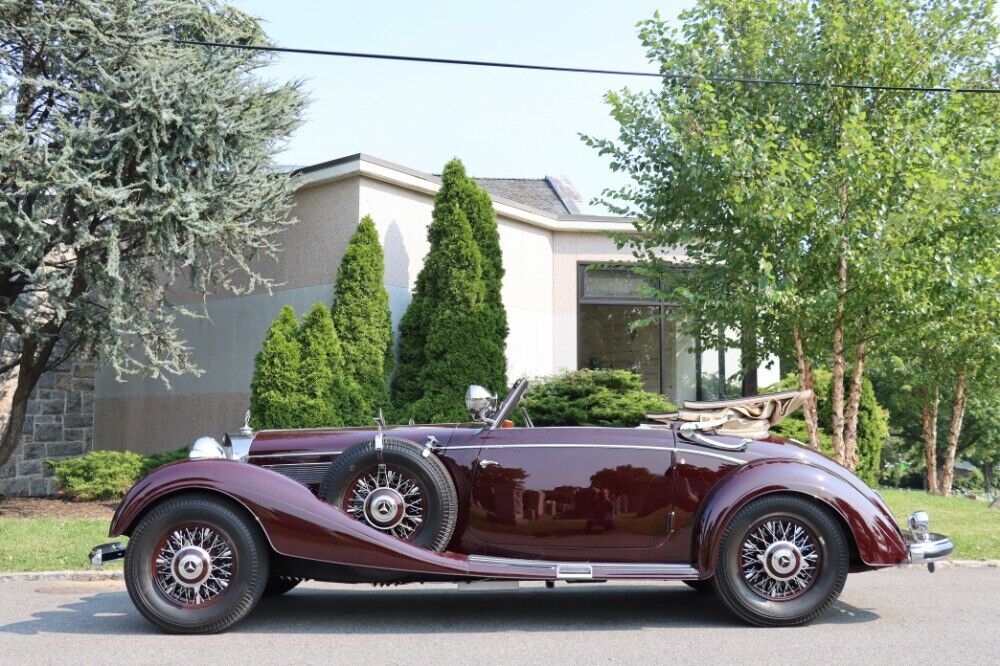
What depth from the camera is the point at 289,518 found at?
556cm

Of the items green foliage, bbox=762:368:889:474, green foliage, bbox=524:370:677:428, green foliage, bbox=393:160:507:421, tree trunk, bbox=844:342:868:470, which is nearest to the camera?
tree trunk, bbox=844:342:868:470

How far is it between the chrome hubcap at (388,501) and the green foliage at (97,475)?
338 inches

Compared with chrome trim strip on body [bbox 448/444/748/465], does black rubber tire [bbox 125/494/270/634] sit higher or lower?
lower

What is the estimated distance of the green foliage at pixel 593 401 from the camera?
14.5 meters

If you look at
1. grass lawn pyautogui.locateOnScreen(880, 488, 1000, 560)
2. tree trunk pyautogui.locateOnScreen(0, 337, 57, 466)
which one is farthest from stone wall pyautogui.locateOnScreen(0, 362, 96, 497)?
grass lawn pyautogui.locateOnScreen(880, 488, 1000, 560)

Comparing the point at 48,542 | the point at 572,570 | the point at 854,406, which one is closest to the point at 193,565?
the point at 572,570

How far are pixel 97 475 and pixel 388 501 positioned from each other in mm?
8968

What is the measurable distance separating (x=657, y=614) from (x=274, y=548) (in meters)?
2.44

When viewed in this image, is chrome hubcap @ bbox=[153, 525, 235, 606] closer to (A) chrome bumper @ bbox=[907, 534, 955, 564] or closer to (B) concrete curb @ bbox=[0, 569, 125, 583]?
(B) concrete curb @ bbox=[0, 569, 125, 583]

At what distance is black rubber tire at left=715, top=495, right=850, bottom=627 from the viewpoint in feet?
18.7

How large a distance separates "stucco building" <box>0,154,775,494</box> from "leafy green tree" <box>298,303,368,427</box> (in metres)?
1.17

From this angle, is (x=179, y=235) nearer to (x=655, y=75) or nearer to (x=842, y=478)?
(x=655, y=75)

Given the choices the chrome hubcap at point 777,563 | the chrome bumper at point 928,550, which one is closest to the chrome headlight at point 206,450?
the chrome hubcap at point 777,563

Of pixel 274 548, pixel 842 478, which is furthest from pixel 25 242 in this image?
pixel 842 478
